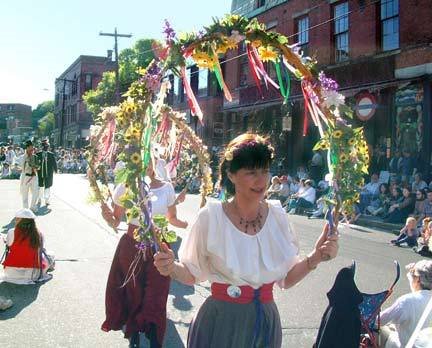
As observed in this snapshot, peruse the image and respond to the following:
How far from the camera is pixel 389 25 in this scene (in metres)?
18.2

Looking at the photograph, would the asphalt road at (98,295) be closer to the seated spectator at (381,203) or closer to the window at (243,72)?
the seated spectator at (381,203)

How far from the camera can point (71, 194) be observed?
20.3m

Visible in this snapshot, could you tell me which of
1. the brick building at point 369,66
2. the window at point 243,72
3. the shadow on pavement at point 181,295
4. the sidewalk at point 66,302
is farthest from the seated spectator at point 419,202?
the window at point 243,72

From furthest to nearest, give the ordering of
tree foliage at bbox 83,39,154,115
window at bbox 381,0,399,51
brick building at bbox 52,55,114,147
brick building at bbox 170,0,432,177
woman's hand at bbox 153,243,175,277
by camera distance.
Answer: brick building at bbox 52,55,114,147 < tree foliage at bbox 83,39,154,115 < window at bbox 381,0,399,51 < brick building at bbox 170,0,432,177 < woman's hand at bbox 153,243,175,277

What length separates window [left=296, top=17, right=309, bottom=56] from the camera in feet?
73.9

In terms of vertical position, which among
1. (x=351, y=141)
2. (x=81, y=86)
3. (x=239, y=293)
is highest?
(x=81, y=86)

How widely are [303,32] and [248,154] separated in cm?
2142

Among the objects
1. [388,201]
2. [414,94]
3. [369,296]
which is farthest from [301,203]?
[369,296]

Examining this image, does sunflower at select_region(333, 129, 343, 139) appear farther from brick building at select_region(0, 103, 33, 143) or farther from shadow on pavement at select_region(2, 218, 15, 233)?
brick building at select_region(0, 103, 33, 143)

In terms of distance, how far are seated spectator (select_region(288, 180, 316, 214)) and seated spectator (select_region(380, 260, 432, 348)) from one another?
12.1 m

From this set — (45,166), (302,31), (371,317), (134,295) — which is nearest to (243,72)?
(302,31)

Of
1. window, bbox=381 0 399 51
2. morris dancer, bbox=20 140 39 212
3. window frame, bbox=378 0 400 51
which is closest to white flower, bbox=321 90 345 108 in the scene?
morris dancer, bbox=20 140 39 212

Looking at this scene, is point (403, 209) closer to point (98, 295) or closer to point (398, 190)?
point (398, 190)

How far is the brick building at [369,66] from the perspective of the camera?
16609 millimetres
